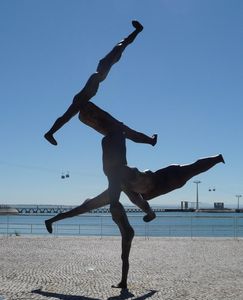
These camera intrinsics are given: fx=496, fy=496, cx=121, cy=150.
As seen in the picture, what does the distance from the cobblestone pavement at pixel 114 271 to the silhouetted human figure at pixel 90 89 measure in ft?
8.58

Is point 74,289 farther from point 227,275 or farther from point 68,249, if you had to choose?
point 68,249

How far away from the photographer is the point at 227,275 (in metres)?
10.4

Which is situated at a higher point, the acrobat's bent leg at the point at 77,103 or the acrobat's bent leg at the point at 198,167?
the acrobat's bent leg at the point at 77,103

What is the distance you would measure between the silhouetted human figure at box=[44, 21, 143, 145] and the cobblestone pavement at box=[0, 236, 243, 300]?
8.58ft

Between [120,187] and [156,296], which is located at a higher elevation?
[120,187]

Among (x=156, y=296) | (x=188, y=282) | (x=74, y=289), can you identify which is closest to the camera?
(x=156, y=296)

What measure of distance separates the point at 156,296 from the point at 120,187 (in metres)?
1.90

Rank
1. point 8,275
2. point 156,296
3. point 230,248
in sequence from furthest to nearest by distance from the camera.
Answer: point 230,248 → point 8,275 → point 156,296

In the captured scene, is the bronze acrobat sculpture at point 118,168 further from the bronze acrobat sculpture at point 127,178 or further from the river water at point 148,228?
the river water at point 148,228

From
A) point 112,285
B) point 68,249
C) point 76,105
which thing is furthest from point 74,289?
point 68,249

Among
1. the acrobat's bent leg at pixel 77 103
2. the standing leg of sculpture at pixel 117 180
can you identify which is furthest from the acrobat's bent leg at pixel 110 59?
the standing leg of sculpture at pixel 117 180

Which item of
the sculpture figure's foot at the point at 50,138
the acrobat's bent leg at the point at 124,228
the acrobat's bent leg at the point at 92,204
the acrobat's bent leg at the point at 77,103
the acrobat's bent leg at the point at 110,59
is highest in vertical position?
the acrobat's bent leg at the point at 110,59

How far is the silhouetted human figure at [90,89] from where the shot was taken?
8.56 m

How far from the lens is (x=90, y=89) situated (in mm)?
8641
